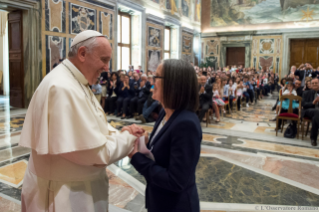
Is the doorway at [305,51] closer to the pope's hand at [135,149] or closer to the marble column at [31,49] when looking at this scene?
the marble column at [31,49]

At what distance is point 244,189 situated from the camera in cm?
331

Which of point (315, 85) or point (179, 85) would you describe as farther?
point (315, 85)

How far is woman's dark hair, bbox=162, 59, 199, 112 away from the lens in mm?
1434

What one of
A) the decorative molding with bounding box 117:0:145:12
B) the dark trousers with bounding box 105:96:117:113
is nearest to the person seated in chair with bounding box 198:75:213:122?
the dark trousers with bounding box 105:96:117:113

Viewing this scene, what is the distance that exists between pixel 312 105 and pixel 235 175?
338cm

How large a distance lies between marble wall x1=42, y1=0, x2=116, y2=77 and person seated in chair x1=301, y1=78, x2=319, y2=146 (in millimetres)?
8000

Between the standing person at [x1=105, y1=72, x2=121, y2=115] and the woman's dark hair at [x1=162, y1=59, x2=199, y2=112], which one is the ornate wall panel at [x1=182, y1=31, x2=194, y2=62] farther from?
the woman's dark hair at [x1=162, y1=59, x2=199, y2=112]

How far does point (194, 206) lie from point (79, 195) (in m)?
0.62

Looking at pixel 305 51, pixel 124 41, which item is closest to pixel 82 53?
pixel 124 41

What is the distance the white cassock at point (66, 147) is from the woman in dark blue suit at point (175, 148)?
205 mm

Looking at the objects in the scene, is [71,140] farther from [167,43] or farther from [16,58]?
[167,43]

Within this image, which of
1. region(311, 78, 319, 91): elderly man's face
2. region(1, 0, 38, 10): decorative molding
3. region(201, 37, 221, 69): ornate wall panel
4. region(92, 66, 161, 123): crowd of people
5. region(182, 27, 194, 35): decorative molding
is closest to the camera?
region(311, 78, 319, 91): elderly man's face

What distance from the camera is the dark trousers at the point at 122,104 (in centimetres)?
844

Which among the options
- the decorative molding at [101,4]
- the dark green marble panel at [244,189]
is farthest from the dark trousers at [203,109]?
the decorative molding at [101,4]
